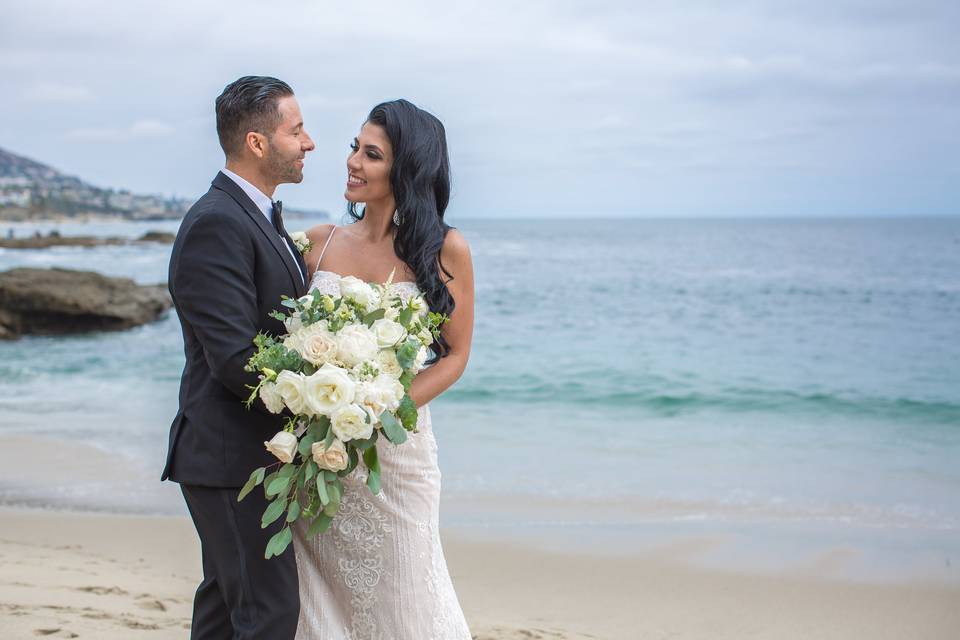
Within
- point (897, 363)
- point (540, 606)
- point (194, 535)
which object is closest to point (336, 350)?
point (540, 606)

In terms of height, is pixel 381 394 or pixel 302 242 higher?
pixel 302 242

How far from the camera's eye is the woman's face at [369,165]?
140 inches

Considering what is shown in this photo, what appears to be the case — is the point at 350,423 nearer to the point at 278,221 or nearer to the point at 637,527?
the point at 278,221

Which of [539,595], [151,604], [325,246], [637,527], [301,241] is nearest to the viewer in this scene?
[301,241]

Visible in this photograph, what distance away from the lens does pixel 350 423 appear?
8.50 ft

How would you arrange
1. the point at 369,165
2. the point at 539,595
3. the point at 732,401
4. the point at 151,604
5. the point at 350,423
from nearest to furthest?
1. the point at 350,423
2. the point at 369,165
3. the point at 151,604
4. the point at 539,595
5. the point at 732,401

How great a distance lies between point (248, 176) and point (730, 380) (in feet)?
39.7

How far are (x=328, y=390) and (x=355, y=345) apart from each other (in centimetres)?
15

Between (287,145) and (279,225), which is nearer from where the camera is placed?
(287,145)

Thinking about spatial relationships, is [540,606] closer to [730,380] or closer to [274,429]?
[274,429]

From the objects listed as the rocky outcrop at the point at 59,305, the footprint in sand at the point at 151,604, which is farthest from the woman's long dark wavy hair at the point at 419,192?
the rocky outcrop at the point at 59,305

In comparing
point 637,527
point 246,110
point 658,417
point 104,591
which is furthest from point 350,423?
point 658,417

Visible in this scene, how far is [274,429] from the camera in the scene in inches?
117

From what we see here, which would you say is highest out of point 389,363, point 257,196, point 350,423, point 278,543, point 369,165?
point 369,165
